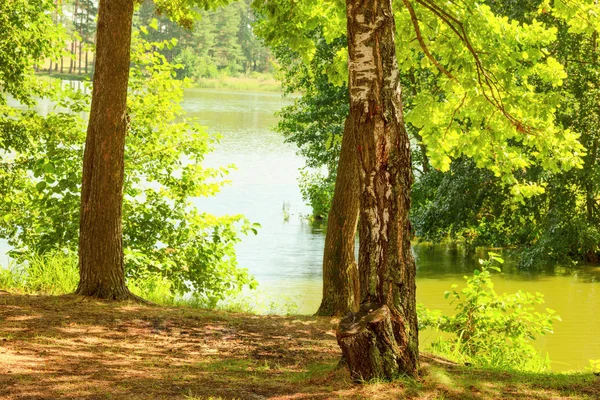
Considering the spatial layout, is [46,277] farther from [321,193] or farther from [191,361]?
[321,193]

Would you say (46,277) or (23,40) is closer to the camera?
(46,277)

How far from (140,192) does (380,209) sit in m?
7.07

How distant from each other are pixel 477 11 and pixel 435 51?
647mm

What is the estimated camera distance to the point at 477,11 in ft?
29.9

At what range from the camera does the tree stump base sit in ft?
17.8

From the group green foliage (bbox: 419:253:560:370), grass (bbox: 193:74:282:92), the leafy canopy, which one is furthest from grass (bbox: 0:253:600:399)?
grass (bbox: 193:74:282:92)

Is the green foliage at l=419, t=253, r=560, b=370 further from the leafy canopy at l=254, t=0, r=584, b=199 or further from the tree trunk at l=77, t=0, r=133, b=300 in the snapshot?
the tree trunk at l=77, t=0, r=133, b=300

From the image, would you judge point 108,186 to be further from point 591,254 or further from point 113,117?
point 591,254

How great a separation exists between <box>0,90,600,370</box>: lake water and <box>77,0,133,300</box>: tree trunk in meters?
4.36

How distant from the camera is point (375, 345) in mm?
5438

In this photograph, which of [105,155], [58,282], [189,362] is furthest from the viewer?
[58,282]

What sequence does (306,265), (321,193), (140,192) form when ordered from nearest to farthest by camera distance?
(140,192) → (306,265) → (321,193)

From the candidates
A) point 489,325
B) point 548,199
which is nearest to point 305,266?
point 548,199

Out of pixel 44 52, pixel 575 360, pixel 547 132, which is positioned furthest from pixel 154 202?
pixel 575 360
